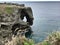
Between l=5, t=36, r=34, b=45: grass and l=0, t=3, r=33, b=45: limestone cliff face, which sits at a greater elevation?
l=5, t=36, r=34, b=45: grass

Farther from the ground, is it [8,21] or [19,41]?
[19,41]

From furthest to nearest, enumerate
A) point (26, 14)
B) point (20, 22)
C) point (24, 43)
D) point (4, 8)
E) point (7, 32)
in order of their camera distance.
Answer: point (26, 14) → point (20, 22) → point (4, 8) → point (7, 32) → point (24, 43)

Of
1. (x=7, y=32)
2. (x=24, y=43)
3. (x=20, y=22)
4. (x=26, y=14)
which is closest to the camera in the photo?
(x=24, y=43)

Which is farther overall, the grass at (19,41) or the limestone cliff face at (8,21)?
the limestone cliff face at (8,21)

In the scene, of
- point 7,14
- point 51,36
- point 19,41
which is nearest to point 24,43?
point 19,41

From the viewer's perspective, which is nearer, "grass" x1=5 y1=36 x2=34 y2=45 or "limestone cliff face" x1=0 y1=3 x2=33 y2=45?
"grass" x1=5 y1=36 x2=34 y2=45

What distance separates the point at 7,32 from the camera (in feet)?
141

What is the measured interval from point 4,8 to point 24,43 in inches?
1591

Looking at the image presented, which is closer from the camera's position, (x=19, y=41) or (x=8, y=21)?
A: (x=19, y=41)

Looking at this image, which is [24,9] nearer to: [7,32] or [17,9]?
[17,9]

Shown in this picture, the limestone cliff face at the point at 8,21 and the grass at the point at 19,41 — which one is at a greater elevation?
the grass at the point at 19,41

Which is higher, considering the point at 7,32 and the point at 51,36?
the point at 51,36

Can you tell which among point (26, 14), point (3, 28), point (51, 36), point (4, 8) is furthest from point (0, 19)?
point (51, 36)

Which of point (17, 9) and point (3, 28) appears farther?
point (17, 9)
